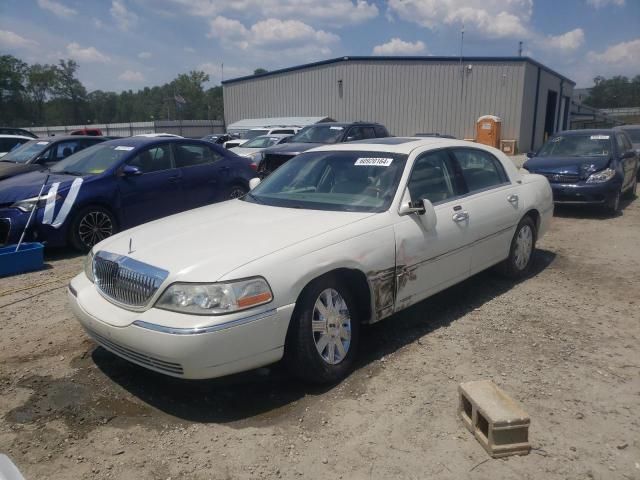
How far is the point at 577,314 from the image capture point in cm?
476

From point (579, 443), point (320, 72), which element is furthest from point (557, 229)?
point (320, 72)

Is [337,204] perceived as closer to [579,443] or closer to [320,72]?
[579,443]

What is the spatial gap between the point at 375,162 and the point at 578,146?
25.2 ft

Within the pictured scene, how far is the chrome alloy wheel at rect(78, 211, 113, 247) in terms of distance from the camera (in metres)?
6.92

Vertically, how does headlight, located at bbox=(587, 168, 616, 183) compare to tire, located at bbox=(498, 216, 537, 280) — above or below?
above

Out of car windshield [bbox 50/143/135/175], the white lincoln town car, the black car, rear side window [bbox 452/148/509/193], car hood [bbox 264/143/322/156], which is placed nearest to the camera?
the white lincoln town car

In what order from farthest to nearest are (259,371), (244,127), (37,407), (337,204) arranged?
1. (244,127)
2. (337,204)
3. (259,371)
4. (37,407)

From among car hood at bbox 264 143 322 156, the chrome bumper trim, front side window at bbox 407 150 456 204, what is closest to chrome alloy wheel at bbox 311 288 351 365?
the chrome bumper trim

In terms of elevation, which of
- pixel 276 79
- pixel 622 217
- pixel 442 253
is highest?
pixel 276 79

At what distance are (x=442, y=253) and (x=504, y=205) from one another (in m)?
1.30

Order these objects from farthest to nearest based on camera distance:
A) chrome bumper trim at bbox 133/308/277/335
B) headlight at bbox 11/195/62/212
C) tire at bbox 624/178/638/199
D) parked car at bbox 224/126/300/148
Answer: parked car at bbox 224/126/300/148 → tire at bbox 624/178/638/199 → headlight at bbox 11/195/62/212 → chrome bumper trim at bbox 133/308/277/335

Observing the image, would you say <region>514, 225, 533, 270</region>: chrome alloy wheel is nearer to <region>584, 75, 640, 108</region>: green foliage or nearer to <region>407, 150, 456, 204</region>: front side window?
<region>407, 150, 456, 204</region>: front side window

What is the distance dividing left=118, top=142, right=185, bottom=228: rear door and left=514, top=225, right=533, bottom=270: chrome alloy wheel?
4.84m

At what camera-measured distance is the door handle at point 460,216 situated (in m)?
4.44
